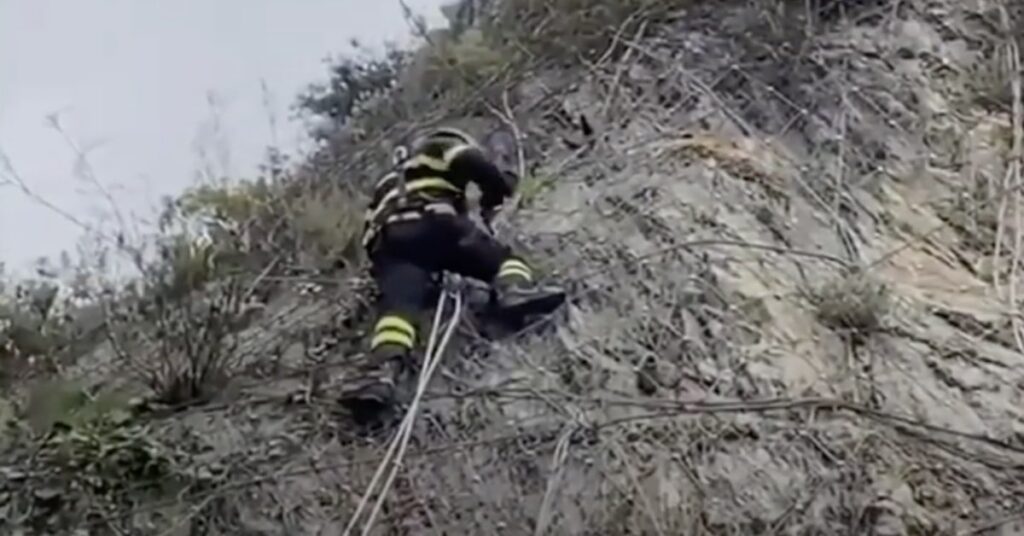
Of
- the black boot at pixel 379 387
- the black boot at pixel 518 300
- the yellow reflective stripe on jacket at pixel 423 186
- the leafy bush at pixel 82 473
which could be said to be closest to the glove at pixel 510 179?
the yellow reflective stripe on jacket at pixel 423 186

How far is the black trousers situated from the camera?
18.9ft

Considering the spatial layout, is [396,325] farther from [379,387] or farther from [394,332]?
[379,387]

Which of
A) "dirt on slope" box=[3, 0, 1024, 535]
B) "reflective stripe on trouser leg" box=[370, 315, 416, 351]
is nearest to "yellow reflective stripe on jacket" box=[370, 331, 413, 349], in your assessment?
"reflective stripe on trouser leg" box=[370, 315, 416, 351]

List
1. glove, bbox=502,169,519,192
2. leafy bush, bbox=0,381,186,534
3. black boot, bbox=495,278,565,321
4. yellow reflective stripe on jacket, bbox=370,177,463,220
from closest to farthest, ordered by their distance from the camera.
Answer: leafy bush, bbox=0,381,186,534 → yellow reflective stripe on jacket, bbox=370,177,463,220 → black boot, bbox=495,278,565,321 → glove, bbox=502,169,519,192

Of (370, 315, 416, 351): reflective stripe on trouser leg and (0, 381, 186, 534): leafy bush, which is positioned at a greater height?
(0, 381, 186, 534): leafy bush

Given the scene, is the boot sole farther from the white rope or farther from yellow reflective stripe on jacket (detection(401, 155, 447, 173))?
yellow reflective stripe on jacket (detection(401, 155, 447, 173))

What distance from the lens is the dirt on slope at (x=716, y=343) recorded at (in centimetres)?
532

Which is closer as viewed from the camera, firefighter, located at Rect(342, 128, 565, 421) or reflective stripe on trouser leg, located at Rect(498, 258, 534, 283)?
firefighter, located at Rect(342, 128, 565, 421)

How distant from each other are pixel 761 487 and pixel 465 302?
1344mm

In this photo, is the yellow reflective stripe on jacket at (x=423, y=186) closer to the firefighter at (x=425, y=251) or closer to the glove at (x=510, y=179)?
the firefighter at (x=425, y=251)

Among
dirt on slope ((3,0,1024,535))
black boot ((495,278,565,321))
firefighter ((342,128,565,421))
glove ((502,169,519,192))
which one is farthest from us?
glove ((502,169,519,192))

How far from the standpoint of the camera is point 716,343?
591 cm

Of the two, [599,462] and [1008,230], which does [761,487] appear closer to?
[599,462]

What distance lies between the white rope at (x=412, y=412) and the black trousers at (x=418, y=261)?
0.26 feet
